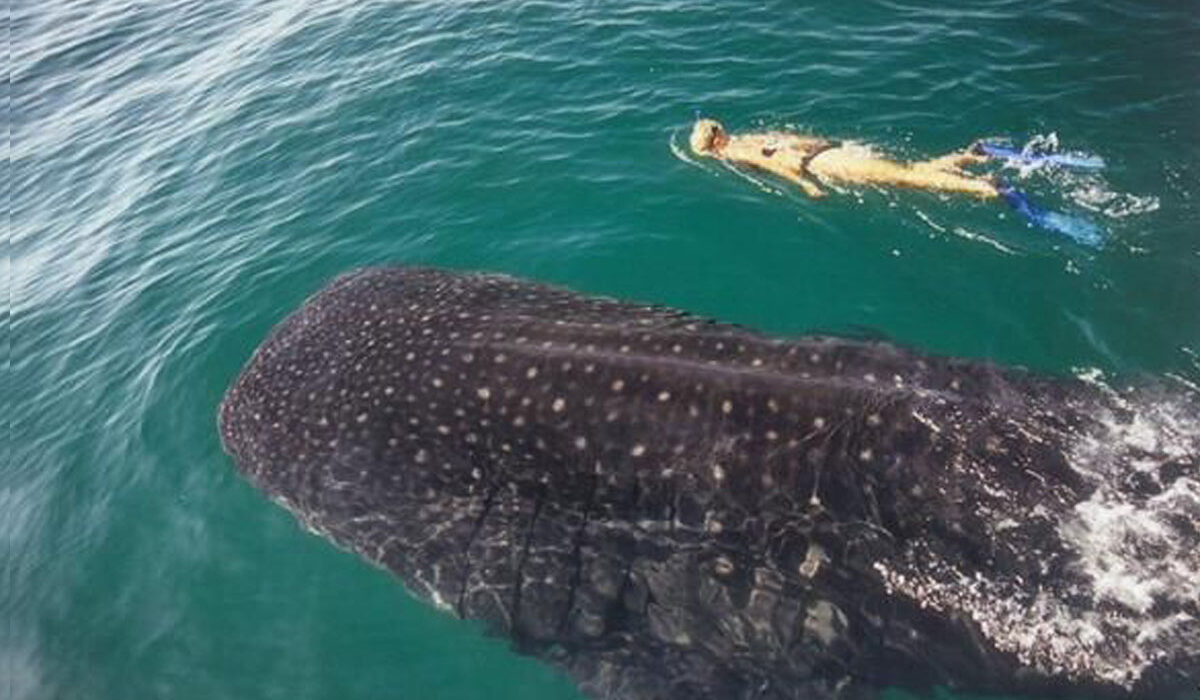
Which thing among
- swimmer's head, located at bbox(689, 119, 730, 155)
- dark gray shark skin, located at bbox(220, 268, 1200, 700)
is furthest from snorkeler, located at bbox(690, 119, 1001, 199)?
dark gray shark skin, located at bbox(220, 268, 1200, 700)

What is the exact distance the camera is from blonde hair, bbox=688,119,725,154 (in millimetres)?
15375

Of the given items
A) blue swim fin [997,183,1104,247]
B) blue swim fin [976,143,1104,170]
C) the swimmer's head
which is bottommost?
blue swim fin [997,183,1104,247]

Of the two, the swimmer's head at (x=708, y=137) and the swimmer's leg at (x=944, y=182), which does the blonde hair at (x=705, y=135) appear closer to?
the swimmer's head at (x=708, y=137)

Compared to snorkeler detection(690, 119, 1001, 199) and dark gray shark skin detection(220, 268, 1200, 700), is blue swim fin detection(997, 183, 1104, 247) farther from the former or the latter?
dark gray shark skin detection(220, 268, 1200, 700)

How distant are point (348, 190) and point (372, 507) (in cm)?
1017

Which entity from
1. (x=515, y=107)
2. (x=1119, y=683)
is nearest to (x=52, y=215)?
(x=515, y=107)

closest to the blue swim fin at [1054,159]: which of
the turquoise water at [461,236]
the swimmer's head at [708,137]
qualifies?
the turquoise water at [461,236]

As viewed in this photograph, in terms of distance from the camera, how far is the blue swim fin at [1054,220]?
12789 millimetres

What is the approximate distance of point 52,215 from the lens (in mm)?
21047

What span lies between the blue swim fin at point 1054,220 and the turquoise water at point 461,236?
0.20 meters

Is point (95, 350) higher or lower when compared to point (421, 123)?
lower

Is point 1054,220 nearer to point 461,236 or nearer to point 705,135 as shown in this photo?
point 705,135

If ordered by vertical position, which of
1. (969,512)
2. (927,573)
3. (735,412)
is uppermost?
(735,412)

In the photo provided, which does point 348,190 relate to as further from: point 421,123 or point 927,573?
point 927,573
